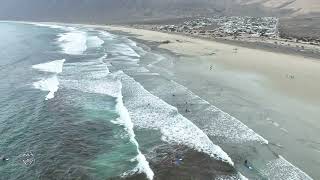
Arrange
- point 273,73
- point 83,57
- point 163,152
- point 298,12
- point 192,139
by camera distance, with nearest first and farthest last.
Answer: point 163,152 < point 192,139 < point 273,73 < point 83,57 < point 298,12

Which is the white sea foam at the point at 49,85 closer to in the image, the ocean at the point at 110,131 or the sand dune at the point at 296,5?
the ocean at the point at 110,131

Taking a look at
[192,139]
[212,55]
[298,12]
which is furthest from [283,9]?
[192,139]

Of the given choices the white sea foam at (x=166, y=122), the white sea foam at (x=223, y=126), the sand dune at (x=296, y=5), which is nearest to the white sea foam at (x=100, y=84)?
the white sea foam at (x=166, y=122)

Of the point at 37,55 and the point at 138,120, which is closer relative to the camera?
the point at 138,120

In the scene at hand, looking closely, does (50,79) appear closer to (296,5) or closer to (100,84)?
(100,84)

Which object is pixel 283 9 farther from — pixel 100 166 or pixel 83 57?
pixel 100 166

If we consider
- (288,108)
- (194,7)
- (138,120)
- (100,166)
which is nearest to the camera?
(100,166)

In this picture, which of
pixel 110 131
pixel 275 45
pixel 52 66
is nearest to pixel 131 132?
pixel 110 131
